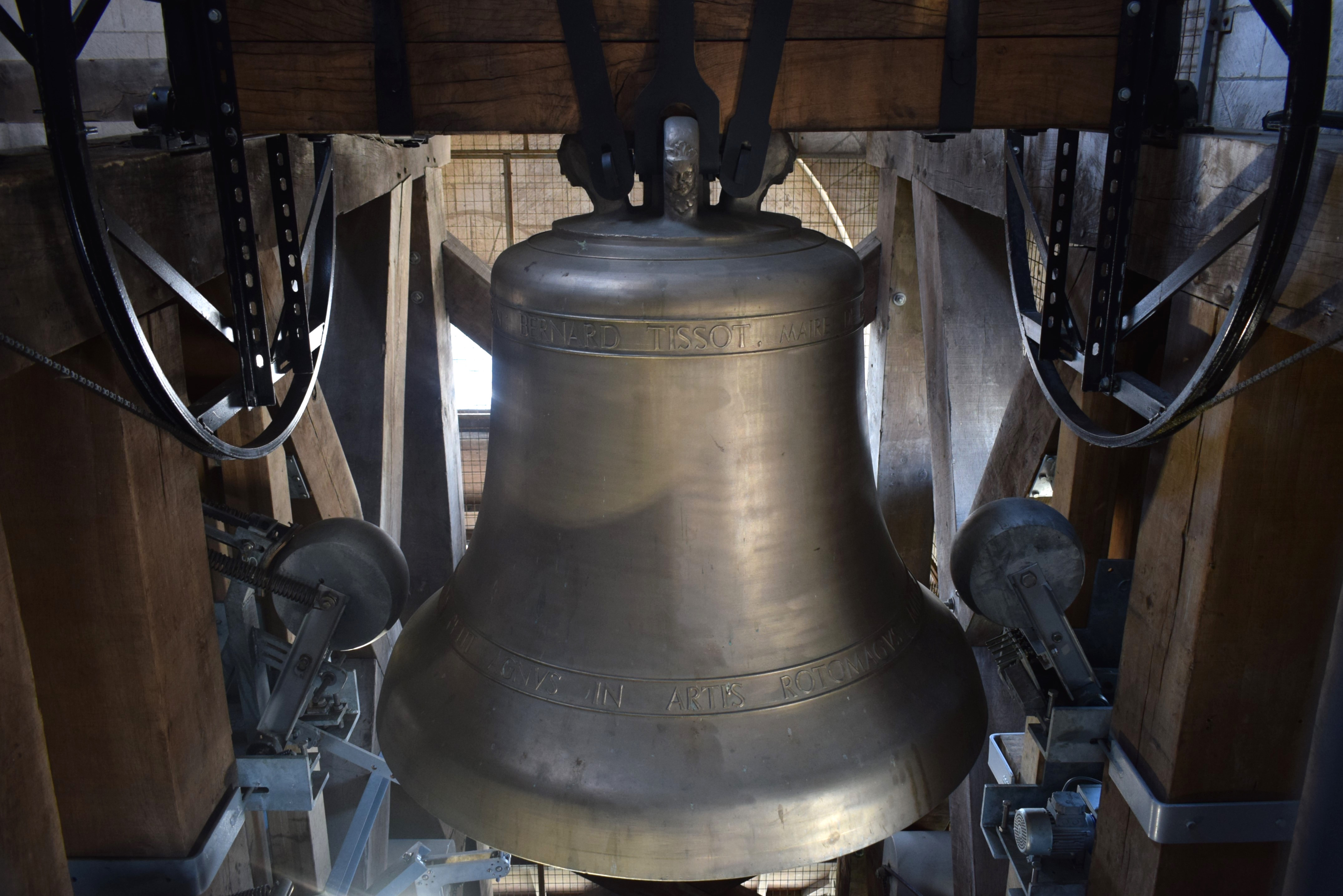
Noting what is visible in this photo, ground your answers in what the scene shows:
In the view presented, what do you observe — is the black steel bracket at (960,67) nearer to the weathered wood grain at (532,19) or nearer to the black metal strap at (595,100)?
the weathered wood grain at (532,19)

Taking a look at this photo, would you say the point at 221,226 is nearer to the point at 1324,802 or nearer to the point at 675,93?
the point at 675,93

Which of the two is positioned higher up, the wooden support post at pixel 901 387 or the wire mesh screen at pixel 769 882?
the wooden support post at pixel 901 387

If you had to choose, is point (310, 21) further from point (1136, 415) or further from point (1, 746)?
point (1136, 415)

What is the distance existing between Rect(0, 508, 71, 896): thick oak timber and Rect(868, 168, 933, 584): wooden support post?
2.77 meters

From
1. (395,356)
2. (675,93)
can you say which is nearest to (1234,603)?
(675,93)

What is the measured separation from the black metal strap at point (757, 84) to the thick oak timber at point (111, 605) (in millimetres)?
868

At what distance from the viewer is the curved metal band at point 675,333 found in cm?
119

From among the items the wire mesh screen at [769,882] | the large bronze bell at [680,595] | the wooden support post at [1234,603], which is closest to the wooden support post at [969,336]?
the wooden support post at [1234,603]

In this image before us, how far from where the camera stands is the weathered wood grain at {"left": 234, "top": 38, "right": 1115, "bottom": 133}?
1272 mm

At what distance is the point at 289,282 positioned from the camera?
1.73 m

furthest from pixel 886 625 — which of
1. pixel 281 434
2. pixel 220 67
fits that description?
pixel 220 67

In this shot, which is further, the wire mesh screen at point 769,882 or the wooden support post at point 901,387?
the wire mesh screen at point 769,882

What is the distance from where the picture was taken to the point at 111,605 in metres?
1.54

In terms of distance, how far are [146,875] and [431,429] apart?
90.2 inches
